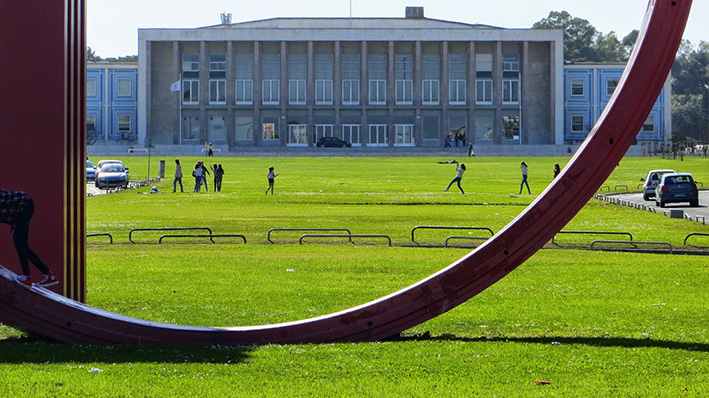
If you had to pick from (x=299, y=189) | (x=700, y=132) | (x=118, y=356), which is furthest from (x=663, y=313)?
(x=700, y=132)

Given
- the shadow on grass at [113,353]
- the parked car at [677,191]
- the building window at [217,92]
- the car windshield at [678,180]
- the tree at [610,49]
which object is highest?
the tree at [610,49]

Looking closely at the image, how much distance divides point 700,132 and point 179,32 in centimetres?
6102

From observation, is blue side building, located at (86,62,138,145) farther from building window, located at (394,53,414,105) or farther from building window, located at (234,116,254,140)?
building window, located at (394,53,414,105)

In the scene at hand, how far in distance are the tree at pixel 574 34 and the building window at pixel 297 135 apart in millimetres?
30938

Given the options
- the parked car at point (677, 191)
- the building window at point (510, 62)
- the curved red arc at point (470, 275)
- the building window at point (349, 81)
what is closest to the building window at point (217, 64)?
the building window at point (349, 81)

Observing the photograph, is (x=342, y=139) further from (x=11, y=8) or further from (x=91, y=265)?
(x=11, y=8)

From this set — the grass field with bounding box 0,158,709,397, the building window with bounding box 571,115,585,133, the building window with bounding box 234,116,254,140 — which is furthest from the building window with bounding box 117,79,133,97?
the grass field with bounding box 0,158,709,397

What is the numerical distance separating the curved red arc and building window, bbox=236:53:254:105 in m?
96.1

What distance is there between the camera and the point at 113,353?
29.3 ft

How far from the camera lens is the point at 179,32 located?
103 m

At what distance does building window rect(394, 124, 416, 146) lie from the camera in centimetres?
10569

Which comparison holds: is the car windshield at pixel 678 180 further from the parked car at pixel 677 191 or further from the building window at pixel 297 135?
the building window at pixel 297 135

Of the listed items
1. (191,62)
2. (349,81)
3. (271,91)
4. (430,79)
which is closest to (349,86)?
(349,81)

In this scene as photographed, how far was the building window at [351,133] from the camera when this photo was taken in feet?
347
